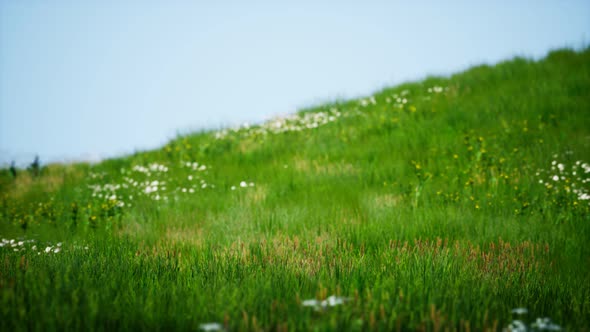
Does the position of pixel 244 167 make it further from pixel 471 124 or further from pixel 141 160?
pixel 471 124

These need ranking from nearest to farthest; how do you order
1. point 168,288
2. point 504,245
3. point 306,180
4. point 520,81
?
point 168,288, point 504,245, point 306,180, point 520,81

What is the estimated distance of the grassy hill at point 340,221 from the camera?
287 cm

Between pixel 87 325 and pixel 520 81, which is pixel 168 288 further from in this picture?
pixel 520 81

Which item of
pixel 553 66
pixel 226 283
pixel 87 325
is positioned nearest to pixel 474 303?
pixel 226 283

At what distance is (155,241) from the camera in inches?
240

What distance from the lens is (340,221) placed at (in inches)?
242

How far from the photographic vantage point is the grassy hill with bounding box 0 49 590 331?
287 centimetres

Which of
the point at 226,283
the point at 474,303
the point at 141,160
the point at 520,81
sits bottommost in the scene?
the point at 474,303

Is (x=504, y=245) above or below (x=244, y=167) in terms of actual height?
below

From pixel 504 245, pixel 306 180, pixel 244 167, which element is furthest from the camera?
pixel 244 167

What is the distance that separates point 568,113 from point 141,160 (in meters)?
11.4

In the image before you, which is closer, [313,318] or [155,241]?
[313,318]

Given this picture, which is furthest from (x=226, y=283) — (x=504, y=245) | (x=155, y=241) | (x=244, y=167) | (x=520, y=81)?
(x=520, y=81)

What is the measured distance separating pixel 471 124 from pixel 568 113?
238 centimetres
